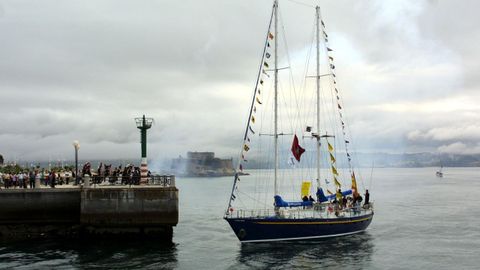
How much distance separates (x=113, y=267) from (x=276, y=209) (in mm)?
14149

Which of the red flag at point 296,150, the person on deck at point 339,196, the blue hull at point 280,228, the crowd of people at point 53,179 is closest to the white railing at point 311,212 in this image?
the blue hull at point 280,228

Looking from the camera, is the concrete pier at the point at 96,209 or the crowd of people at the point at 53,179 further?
the crowd of people at the point at 53,179

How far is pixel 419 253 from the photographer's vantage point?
36312 mm

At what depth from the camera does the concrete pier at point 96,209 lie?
113 feet

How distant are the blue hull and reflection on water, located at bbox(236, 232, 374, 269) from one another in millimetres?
473

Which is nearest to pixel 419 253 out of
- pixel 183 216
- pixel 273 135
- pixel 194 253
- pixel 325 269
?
pixel 325 269

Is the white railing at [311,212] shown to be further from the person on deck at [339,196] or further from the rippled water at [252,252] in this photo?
the rippled water at [252,252]

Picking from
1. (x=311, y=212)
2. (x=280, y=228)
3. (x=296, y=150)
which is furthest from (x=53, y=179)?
(x=311, y=212)

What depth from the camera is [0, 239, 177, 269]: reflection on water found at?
29.3 m

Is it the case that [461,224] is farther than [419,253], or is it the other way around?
[461,224]

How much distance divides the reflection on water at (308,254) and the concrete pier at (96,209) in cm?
655

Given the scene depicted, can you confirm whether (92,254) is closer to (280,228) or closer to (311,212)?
(280,228)

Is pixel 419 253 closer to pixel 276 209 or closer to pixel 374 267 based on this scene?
pixel 374 267

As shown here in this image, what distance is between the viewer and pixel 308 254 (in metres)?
34.2
